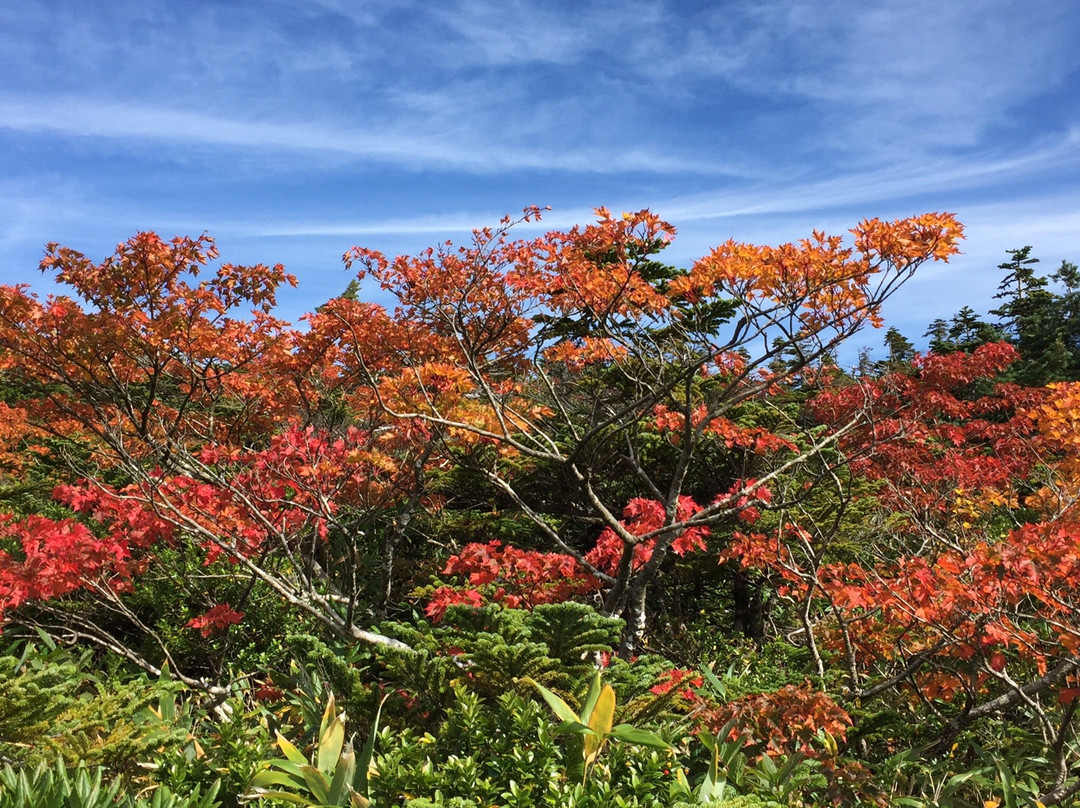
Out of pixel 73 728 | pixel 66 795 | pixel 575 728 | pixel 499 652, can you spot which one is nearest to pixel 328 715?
pixel 499 652

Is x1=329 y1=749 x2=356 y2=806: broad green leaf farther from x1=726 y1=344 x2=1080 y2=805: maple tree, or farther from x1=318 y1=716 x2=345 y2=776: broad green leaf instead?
x1=726 y1=344 x2=1080 y2=805: maple tree

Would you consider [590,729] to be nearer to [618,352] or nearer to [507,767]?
[507,767]

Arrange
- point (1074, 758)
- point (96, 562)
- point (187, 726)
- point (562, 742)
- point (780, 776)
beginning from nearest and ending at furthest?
point (780, 776), point (562, 742), point (187, 726), point (1074, 758), point (96, 562)

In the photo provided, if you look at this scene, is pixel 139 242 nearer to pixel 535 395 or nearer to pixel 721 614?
pixel 535 395

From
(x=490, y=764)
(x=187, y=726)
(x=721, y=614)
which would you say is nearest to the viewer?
(x=490, y=764)

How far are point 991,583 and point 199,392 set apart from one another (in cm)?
733

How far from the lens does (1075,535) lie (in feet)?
11.0

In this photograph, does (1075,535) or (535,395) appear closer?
(1075,535)

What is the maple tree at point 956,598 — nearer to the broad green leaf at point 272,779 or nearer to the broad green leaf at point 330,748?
the broad green leaf at point 330,748

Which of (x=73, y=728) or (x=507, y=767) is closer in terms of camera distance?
(x=507, y=767)

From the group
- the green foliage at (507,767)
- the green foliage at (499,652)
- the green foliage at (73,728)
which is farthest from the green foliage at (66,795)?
the green foliage at (499,652)

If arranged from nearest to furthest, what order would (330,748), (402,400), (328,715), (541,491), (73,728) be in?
(330,748) < (328,715) < (73,728) < (402,400) < (541,491)

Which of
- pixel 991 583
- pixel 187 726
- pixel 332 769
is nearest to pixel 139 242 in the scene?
pixel 187 726

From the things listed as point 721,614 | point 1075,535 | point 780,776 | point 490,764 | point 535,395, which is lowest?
point 721,614
